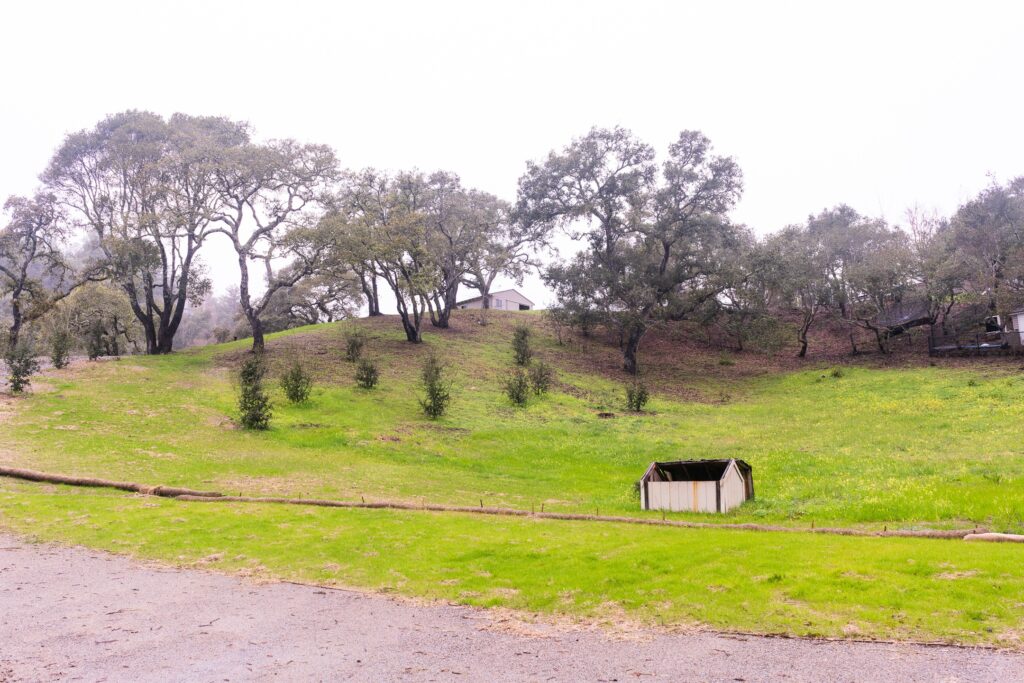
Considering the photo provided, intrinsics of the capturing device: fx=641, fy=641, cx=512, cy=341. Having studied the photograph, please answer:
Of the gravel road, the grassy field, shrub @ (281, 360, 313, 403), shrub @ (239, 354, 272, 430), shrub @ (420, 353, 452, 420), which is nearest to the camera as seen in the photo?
the gravel road

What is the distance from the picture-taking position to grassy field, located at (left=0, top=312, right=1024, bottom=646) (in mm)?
8547

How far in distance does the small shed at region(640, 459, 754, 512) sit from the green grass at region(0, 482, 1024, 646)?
300cm

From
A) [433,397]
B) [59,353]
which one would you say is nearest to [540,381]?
[433,397]

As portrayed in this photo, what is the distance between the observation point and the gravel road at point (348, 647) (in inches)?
251

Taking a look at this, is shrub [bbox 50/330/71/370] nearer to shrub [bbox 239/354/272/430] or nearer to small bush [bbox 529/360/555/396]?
shrub [bbox 239/354/272/430]

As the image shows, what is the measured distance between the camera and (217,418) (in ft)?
85.9

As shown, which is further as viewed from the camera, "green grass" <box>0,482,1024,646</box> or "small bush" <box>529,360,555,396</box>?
"small bush" <box>529,360,555,396</box>

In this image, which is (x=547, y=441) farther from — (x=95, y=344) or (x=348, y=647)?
(x=95, y=344)

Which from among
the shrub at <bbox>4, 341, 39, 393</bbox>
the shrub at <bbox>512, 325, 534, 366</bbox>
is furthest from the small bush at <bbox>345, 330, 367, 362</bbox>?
the shrub at <bbox>4, 341, 39, 393</bbox>

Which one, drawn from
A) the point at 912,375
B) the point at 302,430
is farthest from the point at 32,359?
the point at 912,375

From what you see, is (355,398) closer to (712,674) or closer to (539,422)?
(539,422)

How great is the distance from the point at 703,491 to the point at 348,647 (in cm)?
1017

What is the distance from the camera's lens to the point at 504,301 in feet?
276

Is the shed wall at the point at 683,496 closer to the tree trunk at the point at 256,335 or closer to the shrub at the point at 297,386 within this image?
the shrub at the point at 297,386
